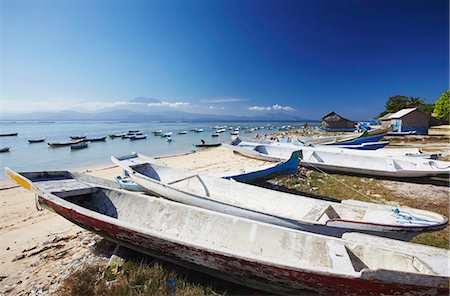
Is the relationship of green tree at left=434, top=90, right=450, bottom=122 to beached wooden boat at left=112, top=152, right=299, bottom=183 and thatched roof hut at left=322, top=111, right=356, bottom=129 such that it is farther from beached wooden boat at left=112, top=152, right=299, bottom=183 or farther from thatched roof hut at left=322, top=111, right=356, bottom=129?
beached wooden boat at left=112, top=152, right=299, bottom=183

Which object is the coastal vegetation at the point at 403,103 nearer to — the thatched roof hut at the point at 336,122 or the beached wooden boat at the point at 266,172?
the thatched roof hut at the point at 336,122

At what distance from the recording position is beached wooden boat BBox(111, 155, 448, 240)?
3854mm

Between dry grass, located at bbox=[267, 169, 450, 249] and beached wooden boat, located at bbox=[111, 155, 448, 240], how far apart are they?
2.18m

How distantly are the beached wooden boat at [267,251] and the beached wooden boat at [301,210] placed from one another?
0.39 meters

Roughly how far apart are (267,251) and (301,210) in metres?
1.57

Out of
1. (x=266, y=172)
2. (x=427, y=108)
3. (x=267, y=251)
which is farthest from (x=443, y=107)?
(x=267, y=251)

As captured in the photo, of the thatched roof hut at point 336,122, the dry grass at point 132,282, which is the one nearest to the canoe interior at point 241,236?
the dry grass at point 132,282

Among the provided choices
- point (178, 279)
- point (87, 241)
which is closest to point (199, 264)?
point (178, 279)

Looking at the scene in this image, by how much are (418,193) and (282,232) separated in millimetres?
6864

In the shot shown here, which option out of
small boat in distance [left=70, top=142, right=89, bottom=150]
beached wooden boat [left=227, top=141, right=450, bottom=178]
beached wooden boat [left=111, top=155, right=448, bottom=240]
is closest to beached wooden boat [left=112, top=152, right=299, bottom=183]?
beached wooden boat [left=227, top=141, right=450, bottom=178]

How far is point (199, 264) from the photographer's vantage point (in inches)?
136

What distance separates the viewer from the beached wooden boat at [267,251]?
2.56 m

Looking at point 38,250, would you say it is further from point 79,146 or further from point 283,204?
point 79,146

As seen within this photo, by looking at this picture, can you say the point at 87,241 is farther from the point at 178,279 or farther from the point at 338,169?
the point at 338,169
